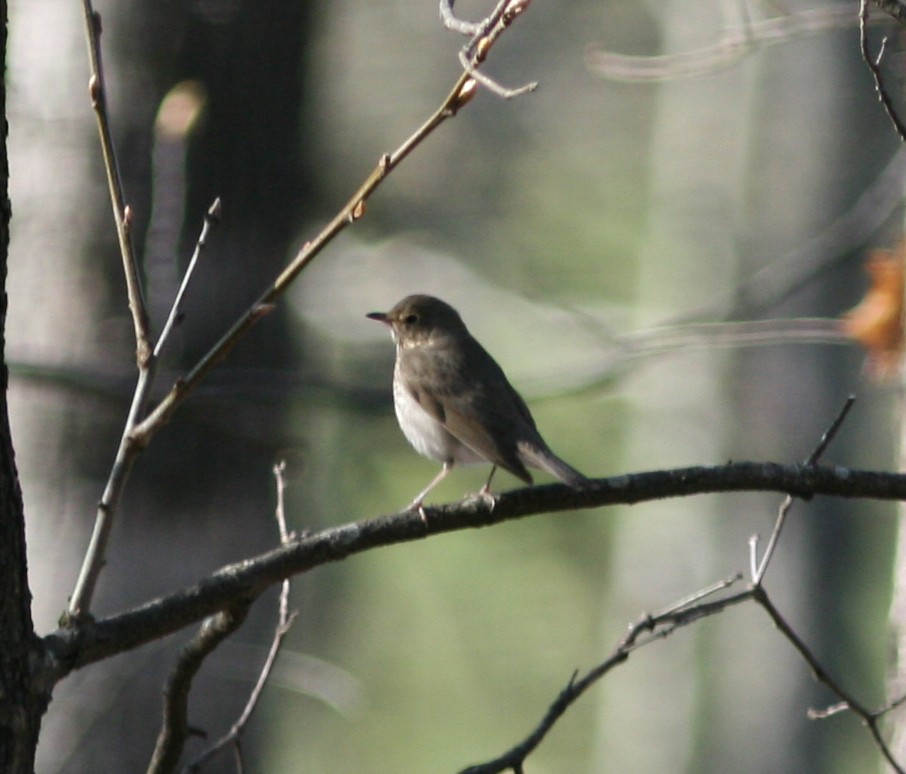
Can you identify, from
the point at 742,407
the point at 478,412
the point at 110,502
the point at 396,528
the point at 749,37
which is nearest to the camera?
the point at 110,502

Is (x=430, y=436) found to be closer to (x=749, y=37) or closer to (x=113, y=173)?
(x=749, y=37)

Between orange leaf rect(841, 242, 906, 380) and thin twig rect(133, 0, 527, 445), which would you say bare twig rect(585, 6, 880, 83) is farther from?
thin twig rect(133, 0, 527, 445)

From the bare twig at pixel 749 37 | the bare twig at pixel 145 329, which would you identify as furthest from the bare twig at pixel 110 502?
the bare twig at pixel 749 37

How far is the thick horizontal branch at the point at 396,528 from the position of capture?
169 cm

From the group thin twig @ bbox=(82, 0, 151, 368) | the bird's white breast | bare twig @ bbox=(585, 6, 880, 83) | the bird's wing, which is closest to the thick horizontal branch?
thin twig @ bbox=(82, 0, 151, 368)

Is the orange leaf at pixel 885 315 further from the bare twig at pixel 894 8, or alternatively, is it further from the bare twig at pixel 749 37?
the bare twig at pixel 894 8

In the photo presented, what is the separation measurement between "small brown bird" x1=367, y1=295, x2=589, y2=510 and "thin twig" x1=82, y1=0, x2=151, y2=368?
1520 mm

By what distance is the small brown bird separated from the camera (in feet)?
10.9

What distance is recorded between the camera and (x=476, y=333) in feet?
31.8

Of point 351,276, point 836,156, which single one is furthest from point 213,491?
point 836,156

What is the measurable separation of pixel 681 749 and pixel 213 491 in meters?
4.85

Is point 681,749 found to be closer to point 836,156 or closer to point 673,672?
point 673,672

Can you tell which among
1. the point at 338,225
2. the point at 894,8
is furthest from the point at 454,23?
the point at 894,8

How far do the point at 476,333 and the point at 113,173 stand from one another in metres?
8.07
